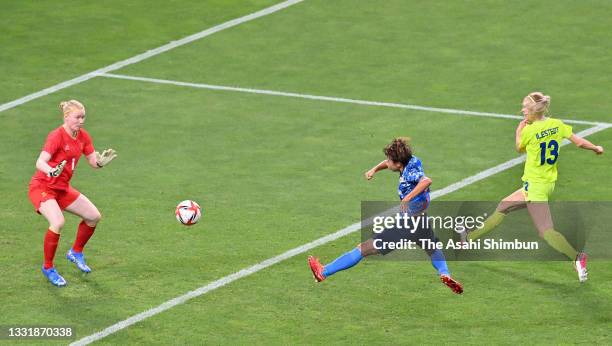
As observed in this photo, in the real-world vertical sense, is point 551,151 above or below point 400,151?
above

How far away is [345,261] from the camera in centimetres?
1692

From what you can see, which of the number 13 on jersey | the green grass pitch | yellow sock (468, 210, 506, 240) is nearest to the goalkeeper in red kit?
the green grass pitch

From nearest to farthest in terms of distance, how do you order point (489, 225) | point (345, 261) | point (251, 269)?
point (345, 261) < point (251, 269) < point (489, 225)

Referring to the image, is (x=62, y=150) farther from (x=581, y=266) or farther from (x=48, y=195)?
(x=581, y=266)

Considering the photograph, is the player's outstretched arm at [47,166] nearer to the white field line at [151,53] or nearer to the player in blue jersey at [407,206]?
the player in blue jersey at [407,206]

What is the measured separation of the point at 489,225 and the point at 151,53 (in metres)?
11.8

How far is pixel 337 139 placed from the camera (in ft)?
77.3

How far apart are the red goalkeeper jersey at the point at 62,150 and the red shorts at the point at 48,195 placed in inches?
2.3

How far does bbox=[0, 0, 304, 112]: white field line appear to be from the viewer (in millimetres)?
26094

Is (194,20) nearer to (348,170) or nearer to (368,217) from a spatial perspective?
(348,170)

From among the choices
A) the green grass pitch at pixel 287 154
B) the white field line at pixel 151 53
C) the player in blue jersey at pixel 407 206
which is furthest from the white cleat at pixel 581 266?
the white field line at pixel 151 53

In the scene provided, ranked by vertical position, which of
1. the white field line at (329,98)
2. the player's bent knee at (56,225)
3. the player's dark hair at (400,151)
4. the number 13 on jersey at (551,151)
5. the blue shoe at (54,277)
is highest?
the white field line at (329,98)

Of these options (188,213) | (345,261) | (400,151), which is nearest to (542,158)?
(400,151)

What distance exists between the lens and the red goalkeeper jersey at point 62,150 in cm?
1711
